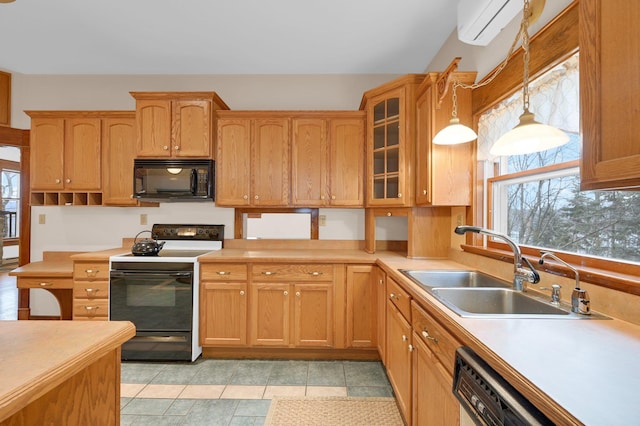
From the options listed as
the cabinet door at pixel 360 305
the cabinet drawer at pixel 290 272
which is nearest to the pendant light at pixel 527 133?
the cabinet door at pixel 360 305

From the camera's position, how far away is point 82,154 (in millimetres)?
2904

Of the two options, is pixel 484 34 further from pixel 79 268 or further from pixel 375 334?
pixel 79 268

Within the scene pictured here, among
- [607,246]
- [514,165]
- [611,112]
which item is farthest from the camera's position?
[514,165]

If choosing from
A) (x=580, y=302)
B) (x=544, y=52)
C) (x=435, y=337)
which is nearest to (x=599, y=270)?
(x=580, y=302)

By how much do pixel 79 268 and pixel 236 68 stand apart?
2403mm

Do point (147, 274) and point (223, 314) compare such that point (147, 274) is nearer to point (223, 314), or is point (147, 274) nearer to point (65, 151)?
point (223, 314)

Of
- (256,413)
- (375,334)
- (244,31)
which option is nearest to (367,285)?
(375,334)

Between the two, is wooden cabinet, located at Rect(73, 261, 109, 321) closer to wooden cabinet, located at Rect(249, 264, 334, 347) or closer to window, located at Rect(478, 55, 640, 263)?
wooden cabinet, located at Rect(249, 264, 334, 347)

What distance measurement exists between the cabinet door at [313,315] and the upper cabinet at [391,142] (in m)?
0.94

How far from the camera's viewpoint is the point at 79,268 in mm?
2516

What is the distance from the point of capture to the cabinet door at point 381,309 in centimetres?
224

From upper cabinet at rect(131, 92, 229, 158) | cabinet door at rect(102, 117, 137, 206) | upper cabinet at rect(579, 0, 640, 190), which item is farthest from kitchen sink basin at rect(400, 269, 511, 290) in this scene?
cabinet door at rect(102, 117, 137, 206)

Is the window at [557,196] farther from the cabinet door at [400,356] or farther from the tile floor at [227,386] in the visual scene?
the tile floor at [227,386]

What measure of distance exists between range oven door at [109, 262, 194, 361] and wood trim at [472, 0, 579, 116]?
8.61ft
